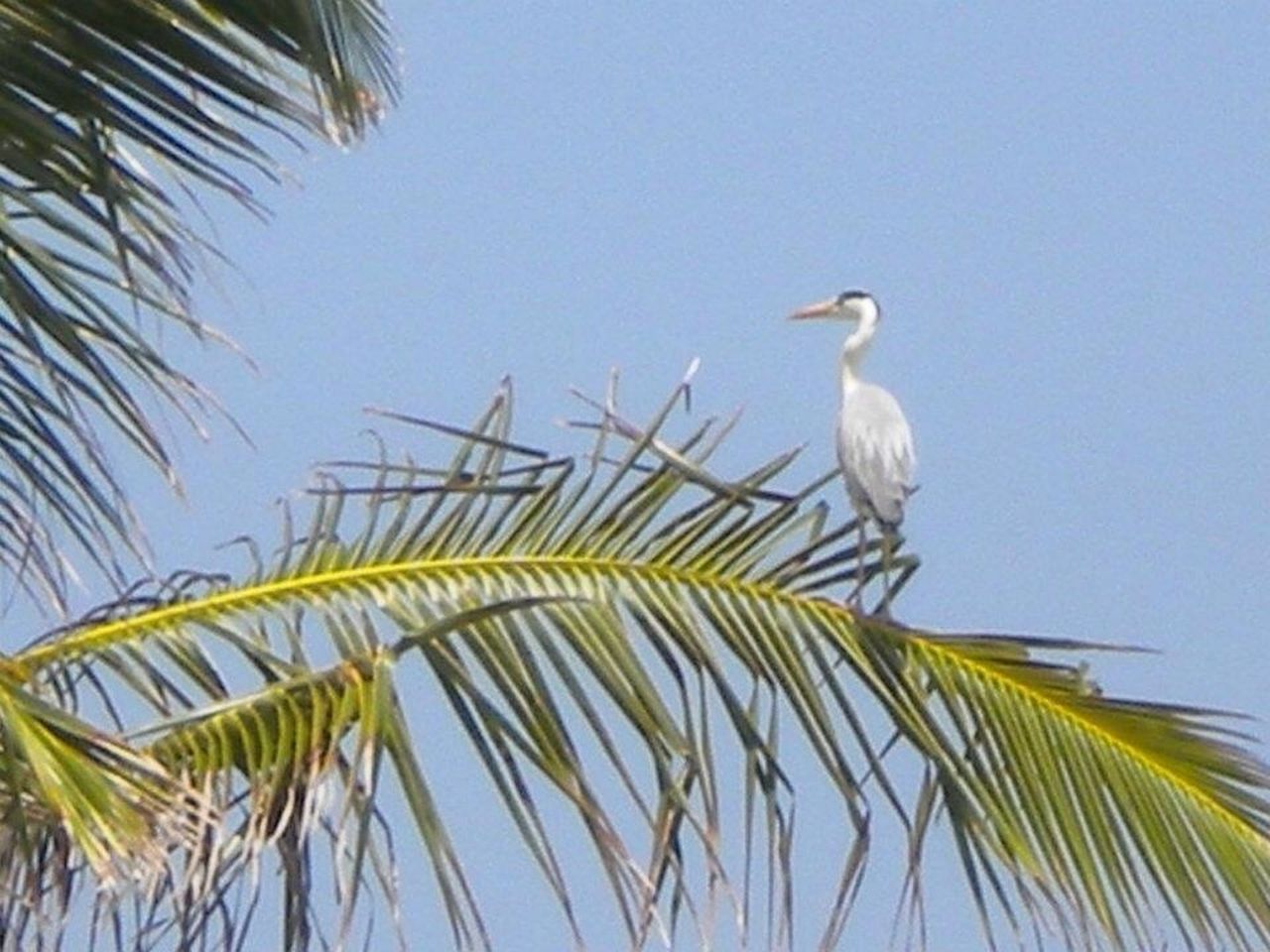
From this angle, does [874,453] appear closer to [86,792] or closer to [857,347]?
[857,347]

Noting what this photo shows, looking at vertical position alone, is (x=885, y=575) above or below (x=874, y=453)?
below

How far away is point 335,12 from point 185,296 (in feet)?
1.94

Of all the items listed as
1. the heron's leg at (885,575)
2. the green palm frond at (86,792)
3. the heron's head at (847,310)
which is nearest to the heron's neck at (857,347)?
the heron's head at (847,310)

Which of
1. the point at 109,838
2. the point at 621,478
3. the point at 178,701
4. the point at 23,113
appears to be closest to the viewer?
the point at 109,838

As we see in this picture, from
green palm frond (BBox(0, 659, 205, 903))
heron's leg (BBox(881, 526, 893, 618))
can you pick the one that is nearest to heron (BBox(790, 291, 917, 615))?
heron's leg (BBox(881, 526, 893, 618))

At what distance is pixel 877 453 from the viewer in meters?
9.53

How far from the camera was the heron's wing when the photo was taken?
9.16 m

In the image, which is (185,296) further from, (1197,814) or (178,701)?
(1197,814)

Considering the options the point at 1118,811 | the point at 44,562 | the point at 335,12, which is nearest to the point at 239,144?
the point at 335,12

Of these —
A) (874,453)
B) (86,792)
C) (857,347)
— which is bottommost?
(86,792)

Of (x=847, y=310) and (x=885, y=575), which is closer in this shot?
(x=885, y=575)

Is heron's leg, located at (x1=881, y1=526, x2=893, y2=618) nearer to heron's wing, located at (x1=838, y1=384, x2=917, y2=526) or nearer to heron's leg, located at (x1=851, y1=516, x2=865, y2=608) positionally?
heron's leg, located at (x1=851, y1=516, x2=865, y2=608)

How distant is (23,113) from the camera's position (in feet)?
15.0

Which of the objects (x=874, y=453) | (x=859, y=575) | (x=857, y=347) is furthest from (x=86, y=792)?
(x=857, y=347)
